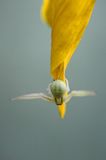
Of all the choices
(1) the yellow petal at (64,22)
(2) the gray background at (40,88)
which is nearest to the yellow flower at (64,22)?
(1) the yellow petal at (64,22)

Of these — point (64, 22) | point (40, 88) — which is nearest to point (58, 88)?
point (64, 22)

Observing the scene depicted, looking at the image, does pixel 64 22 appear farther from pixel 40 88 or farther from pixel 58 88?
pixel 40 88

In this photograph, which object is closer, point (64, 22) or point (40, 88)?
point (64, 22)

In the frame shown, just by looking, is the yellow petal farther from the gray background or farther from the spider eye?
the gray background

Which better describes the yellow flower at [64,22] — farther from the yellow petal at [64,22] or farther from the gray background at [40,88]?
the gray background at [40,88]

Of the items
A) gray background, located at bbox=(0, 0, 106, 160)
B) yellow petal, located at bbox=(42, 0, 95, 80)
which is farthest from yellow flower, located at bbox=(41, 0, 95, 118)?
gray background, located at bbox=(0, 0, 106, 160)
